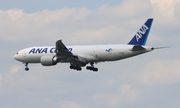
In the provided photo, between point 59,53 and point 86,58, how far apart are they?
406 centimetres

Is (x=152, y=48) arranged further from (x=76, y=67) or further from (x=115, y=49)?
(x=76, y=67)

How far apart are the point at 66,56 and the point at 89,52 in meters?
3.42

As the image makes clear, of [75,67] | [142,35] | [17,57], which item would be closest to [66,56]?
[75,67]

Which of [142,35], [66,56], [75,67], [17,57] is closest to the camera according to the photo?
[142,35]

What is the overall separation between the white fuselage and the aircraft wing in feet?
3.28

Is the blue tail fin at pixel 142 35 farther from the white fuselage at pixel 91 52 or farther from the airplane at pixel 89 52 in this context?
the white fuselage at pixel 91 52

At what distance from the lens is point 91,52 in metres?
106

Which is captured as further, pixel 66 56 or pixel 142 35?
pixel 66 56

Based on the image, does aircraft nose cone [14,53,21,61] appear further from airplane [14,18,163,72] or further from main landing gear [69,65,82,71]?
main landing gear [69,65,82,71]

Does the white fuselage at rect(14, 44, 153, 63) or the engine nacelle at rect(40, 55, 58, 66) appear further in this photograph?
the engine nacelle at rect(40, 55, 58, 66)


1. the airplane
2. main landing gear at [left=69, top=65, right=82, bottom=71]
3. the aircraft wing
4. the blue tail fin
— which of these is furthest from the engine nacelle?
the blue tail fin

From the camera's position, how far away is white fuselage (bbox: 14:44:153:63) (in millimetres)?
102500

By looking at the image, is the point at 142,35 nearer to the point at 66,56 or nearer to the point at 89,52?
the point at 89,52

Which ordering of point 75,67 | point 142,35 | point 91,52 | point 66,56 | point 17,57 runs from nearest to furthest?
point 142,35, point 91,52, point 66,56, point 75,67, point 17,57
